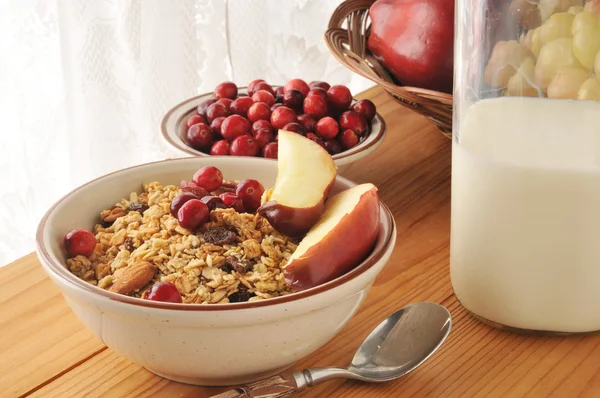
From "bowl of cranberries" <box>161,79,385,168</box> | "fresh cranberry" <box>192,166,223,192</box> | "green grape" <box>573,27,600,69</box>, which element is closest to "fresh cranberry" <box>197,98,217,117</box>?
"bowl of cranberries" <box>161,79,385,168</box>

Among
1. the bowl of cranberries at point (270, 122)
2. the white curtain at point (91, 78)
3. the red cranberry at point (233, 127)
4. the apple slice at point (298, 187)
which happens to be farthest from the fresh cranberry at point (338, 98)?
the white curtain at point (91, 78)

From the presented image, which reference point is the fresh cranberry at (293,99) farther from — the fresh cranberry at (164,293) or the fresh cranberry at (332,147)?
the fresh cranberry at (164,293)

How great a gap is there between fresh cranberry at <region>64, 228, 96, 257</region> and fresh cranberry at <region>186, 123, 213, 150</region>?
259 millimetres

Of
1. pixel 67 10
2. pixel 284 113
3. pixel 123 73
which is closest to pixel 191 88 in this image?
pixel 123 73

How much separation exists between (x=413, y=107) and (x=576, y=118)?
0.30 metres

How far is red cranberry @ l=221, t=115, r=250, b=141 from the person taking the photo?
81 centimetres

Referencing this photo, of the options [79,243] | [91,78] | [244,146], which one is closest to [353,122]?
[244,146]

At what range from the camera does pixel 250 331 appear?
0.49m

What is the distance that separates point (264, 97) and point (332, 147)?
106mm

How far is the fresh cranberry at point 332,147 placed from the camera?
0.81 metres

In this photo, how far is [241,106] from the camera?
857 millimetres

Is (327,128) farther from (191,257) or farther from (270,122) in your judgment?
(191,257)

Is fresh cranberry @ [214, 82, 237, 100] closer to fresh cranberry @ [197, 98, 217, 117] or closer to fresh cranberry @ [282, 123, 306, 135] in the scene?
fresh cranberry @ [197, 98, 217, 117]

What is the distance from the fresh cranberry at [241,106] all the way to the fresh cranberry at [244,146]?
67mm
